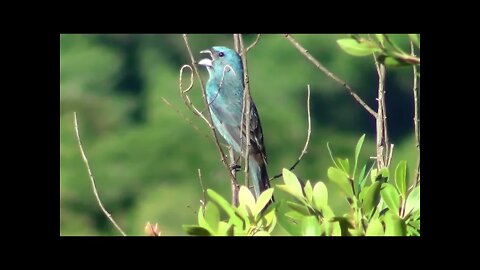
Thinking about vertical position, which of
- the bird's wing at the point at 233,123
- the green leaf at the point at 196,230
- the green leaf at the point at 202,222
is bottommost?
the green leaf at the point at 196,230

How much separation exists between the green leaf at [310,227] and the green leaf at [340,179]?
0.63 feet

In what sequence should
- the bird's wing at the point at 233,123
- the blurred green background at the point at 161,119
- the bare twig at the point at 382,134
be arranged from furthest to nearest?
1. the blurred green background at the point at 161,119
2. the bird's wing at the point at 233,123
3. the bare twig at the point at 382,134

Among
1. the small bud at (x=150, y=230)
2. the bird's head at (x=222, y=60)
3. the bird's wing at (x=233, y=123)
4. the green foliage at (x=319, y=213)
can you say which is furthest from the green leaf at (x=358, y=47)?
the bird's head at (x=222, y=60)

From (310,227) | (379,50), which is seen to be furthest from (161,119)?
(379,50)

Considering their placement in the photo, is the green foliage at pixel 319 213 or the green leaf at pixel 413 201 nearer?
the green foliage at pixel 319 213

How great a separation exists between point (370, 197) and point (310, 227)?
22cm

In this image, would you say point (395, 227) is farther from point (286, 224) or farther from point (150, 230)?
point (150, 230)

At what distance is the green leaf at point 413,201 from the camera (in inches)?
89.7

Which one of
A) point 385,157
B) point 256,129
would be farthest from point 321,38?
point 385,157

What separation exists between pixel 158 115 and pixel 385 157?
16120mm

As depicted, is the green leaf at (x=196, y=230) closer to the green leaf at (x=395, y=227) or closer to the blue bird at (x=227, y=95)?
the green leaf at (x=395, y=227)

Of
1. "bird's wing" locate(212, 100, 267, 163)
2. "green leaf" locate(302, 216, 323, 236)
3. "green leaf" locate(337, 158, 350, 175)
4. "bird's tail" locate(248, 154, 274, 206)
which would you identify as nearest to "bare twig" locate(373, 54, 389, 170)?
"green leaf" locate(337, 158, 350, 175)

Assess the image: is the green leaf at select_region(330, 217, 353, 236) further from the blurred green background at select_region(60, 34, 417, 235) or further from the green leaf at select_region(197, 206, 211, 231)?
the blurred green background at select_region(60, 34, 417, 235)

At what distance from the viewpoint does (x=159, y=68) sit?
1942 cm
